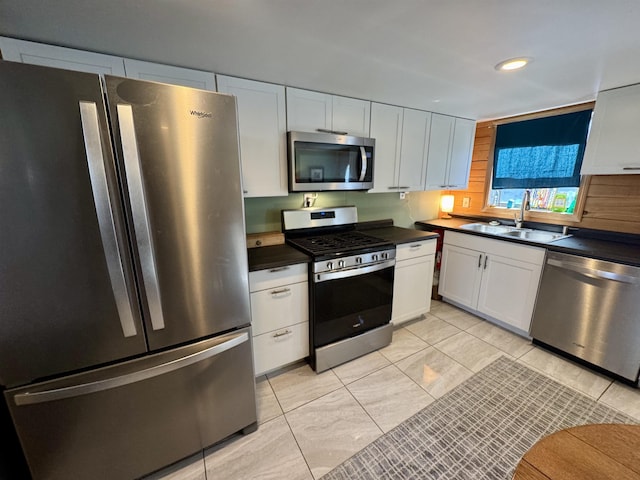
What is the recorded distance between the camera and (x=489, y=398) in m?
1.85

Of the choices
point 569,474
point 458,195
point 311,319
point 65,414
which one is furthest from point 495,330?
point 65,414

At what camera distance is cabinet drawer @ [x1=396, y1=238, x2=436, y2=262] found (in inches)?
94.0

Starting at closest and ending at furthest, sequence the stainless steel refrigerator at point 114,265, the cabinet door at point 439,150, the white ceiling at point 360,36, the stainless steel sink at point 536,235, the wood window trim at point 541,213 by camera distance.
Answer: the stainless steel refrigerator at point 114,265, the white ceiling at point 360,36, the wood window trim at point 541,213, the stainless steel sink at point 536,235, the cabinet door at point 439,150

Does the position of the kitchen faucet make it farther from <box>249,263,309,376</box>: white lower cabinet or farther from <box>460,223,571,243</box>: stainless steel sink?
<box>249,263,309,376</box>: white lower cabinet

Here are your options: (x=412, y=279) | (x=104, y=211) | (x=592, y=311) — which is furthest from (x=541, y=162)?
(x=104, y=211)

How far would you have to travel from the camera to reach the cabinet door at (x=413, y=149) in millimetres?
2592

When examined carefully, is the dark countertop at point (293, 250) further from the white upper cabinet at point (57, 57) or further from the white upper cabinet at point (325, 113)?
the white upper cabinet at point (57, 57)

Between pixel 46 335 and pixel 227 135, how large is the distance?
43.3 inches

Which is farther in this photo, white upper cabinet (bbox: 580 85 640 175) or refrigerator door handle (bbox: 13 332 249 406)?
white upper cabinet (bbox: 580 85 640 175)

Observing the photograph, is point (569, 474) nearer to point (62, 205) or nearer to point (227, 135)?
point (227, 135)

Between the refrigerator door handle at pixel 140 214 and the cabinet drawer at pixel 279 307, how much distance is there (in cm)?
65

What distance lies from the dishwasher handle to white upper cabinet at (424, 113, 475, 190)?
4.19 feet

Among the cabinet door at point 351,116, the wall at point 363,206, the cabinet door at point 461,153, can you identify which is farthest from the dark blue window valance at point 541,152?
the cabinet door at point 351,116

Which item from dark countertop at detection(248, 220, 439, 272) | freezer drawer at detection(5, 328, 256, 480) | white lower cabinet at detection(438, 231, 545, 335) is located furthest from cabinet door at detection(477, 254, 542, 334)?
freezer drawer at detection(5, 328, 256, 480)
